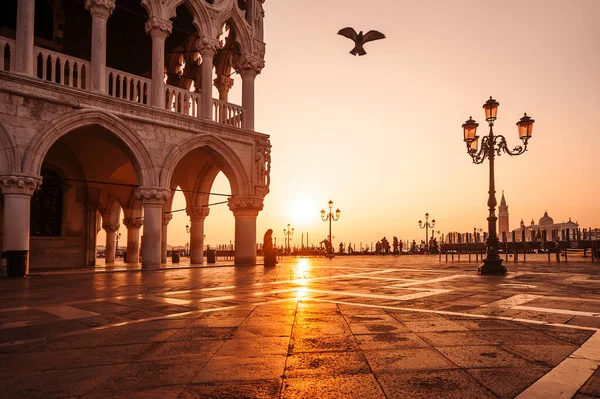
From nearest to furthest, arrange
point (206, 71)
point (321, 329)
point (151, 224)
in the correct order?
point (321, 329), point (151, 224), point (206, 71)

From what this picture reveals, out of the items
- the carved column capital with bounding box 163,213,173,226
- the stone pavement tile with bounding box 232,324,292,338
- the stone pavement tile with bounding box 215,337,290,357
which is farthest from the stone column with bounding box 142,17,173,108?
the stone pavement tile with bounding box 215,337,290,357

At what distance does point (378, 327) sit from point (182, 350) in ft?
7.27

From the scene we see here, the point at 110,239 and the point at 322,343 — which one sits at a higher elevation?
the point at 110,239

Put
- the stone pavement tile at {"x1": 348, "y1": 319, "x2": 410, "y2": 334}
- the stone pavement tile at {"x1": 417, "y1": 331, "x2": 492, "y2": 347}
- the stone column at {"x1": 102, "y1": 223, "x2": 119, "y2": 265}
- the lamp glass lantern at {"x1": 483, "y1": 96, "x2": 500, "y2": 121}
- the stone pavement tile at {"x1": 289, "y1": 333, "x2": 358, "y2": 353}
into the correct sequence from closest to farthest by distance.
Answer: the stone pavement tile at {"x1": 289, "y1": 333, "x2": 358, "y2": 353}, the stone pavement tile at {"x1": 417, "y1": 331, "x2": 492, "y2": 347}, the stone pavement tile at {"x1": 348, "y1": 319, "x2": 410, "y2": 334}, the lamp glass lantern at {"x1": 483, "y1": 96, "x2": 500, "y2": 121}, the stone column at {"x1": 102, "y1": 223, "x2": 119, "y2": 265}

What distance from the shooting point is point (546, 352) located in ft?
12.7

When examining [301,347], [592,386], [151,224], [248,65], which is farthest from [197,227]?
[592,386]

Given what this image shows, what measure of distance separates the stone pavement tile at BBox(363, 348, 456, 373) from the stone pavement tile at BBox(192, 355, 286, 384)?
0.76m

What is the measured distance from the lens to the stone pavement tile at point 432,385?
2803 mm

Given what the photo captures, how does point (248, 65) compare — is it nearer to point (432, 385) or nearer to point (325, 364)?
point (325, 364)

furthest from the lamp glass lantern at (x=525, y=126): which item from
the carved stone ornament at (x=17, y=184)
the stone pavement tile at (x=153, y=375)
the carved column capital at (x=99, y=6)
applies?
the carved stone ornament at (x=17, y=184)

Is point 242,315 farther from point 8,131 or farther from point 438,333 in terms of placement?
point 8,131

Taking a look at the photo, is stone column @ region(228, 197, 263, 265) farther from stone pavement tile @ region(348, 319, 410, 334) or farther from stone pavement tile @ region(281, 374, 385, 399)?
stone pavement tile @ region(281, 374, 385, 399)

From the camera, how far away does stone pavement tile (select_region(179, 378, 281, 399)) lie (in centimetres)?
280

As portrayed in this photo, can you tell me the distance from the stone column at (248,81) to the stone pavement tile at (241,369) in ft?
56.5
